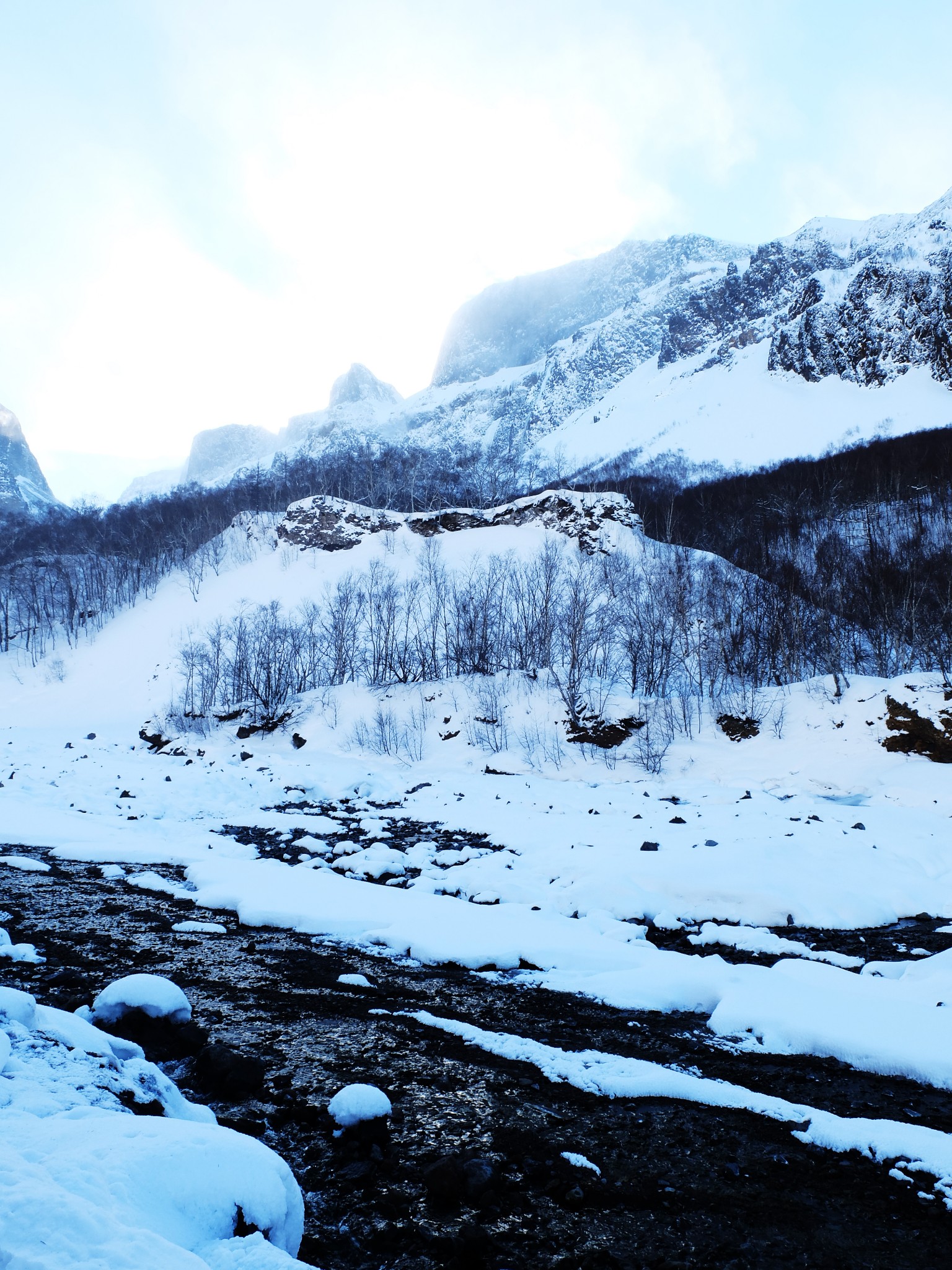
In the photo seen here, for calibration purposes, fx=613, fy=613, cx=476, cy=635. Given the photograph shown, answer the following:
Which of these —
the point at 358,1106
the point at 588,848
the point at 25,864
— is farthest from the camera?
the point at 588,848

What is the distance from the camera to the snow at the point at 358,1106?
328cm

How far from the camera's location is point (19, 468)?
15825 cm

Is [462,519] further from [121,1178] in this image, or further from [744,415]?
[121,1178]

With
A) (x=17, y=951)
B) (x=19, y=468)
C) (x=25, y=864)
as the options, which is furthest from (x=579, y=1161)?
(x=19, y=468)

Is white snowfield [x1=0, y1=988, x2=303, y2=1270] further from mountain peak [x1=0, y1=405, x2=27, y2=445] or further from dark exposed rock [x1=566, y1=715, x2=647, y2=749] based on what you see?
mountain peak [x1=0, y1=405, x2=27, y2=445]

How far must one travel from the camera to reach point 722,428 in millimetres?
87500

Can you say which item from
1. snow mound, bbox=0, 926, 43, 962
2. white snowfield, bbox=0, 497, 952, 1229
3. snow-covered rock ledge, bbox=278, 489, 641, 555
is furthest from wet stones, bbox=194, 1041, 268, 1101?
snow-covered rock ledge, bbox=278, 489, 641, 555

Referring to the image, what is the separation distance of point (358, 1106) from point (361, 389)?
207 m

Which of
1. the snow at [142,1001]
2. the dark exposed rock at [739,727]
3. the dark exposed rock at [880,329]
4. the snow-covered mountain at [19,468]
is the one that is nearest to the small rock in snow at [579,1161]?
the snow at [142,1001]

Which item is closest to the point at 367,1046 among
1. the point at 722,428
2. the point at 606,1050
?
the point at 606,1050

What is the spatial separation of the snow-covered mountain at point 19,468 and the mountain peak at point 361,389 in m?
82.4

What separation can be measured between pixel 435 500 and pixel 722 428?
147 ft

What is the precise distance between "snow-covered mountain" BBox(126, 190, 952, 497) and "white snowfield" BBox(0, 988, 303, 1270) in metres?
81.8

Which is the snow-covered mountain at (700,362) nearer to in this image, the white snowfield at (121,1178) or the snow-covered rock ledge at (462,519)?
the snow-covered rock ledge at (462,519)
